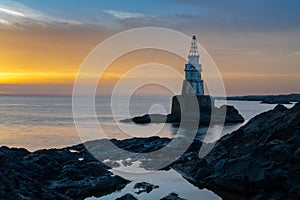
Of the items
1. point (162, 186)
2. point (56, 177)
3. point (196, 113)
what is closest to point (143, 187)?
point (162, 186)

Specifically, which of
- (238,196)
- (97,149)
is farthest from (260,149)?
(97,149)

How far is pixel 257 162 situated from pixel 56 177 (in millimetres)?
17549

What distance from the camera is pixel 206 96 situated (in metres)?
99.1

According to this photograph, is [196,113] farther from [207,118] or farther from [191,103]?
[207,118]

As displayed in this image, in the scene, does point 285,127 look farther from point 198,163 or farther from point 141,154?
point 141,154

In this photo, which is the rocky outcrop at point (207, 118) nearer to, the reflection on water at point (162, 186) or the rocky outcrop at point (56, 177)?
the reflection on water at point (162, 186)

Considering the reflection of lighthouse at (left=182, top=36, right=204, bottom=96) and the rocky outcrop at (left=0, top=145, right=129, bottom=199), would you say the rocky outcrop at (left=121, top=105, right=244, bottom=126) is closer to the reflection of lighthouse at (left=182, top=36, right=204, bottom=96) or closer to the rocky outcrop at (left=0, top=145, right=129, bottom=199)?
the reflection of lighthouse at (left=182, top=36, right=204, bottom=96)

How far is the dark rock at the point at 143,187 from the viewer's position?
27372 mm

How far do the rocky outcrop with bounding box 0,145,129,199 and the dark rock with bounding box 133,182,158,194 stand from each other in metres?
1.39

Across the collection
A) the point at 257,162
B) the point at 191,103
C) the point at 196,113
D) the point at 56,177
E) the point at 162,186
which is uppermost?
the point at 191,103

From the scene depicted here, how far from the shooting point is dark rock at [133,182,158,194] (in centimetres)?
2737

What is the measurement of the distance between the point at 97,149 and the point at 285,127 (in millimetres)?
25669

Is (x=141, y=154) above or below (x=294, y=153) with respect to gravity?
below

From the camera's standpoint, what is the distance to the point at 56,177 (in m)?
30.1
